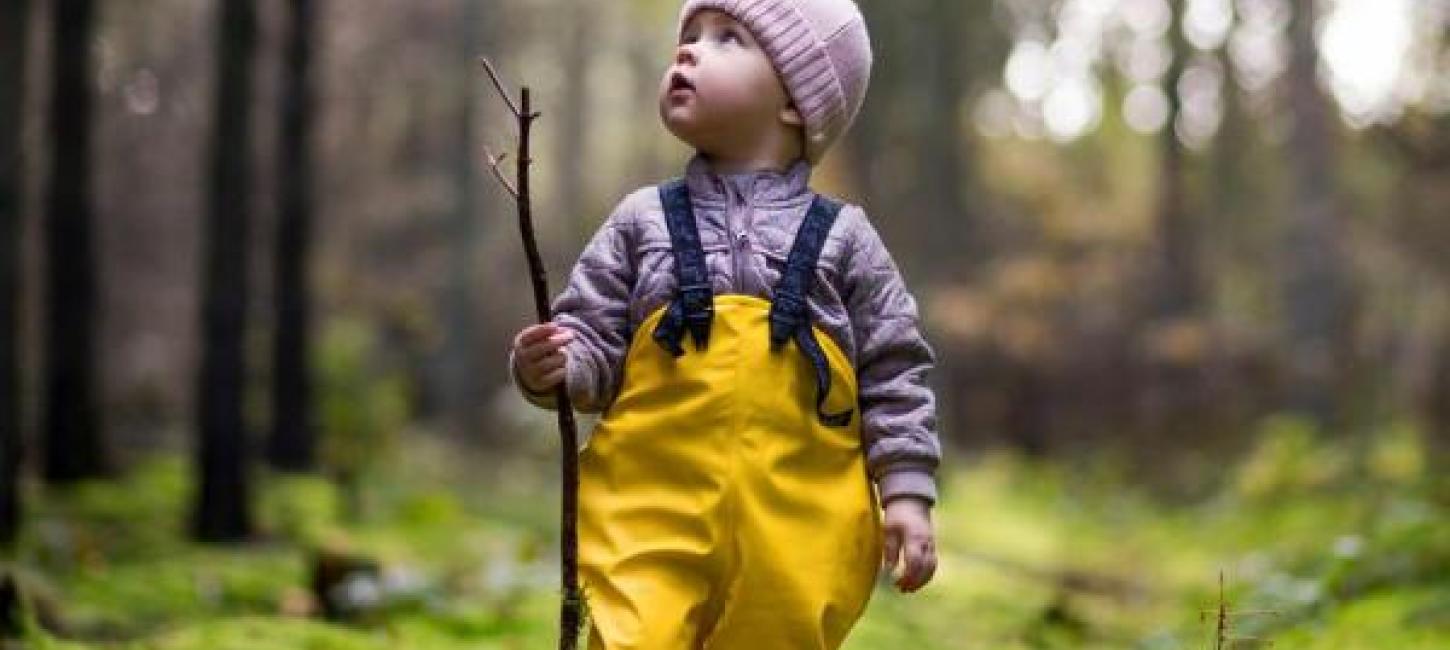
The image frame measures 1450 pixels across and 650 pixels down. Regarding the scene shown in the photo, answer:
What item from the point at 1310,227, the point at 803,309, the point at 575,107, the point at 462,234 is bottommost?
the point at 803,309

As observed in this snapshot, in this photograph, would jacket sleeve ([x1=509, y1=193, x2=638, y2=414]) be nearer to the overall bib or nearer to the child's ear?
the overall bib

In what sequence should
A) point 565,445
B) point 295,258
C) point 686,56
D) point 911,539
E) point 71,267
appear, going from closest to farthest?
1. point 565,445
2. point 911,539
3. point 686,56
4. point 71,267
5. point 295,258

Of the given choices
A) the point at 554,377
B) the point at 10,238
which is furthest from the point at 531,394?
the point at 10,238

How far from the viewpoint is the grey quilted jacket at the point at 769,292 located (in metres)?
2.97

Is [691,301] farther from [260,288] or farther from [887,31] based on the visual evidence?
[887,31]

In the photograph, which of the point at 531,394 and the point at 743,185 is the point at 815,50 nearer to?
the point at 743,185

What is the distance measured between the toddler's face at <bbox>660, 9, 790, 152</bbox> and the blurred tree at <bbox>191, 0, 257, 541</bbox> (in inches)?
230

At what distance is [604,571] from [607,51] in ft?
111

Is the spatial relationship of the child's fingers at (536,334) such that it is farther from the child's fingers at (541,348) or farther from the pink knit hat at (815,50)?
the pink knit hat at (815,50)

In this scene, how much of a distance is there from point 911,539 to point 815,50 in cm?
88

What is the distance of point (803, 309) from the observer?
9.66ft

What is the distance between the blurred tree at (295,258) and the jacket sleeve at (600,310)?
337 inches

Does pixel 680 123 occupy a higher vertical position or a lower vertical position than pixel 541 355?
higher

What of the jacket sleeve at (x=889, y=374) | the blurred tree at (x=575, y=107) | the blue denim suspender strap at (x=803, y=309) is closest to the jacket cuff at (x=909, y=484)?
the jacket sleeve at (x=889, y=374)
